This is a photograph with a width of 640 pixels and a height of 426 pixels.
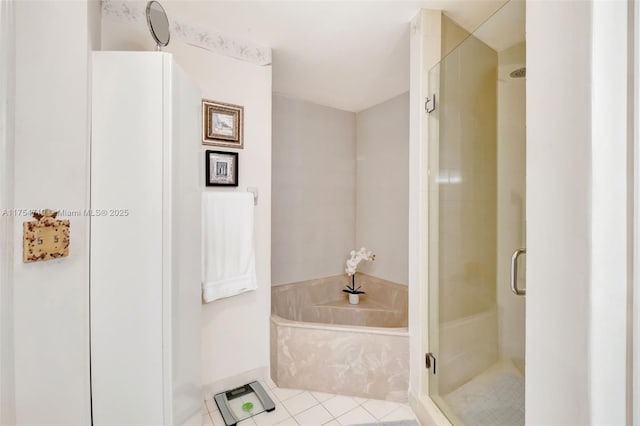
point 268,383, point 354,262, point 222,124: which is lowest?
point 268,383

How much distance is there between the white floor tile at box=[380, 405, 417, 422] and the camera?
1.48 meters

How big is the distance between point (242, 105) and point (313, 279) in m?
1.72

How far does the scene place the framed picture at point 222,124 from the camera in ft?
5.32

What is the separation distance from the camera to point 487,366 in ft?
4.54

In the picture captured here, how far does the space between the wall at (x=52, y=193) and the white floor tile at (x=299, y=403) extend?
3.07ft

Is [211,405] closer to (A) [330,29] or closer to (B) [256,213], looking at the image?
(B) [256,213]

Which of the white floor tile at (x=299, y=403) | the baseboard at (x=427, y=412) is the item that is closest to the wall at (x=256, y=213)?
the white floor tile at (x=299, y=403)

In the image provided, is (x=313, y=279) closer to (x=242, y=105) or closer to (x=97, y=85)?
(x=242, y=105)

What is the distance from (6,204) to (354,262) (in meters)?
2.37

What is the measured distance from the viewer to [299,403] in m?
1.59

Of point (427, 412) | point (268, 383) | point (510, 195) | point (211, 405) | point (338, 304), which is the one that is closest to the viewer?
point (510, 195)

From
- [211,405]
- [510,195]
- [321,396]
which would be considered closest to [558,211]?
[510,195]

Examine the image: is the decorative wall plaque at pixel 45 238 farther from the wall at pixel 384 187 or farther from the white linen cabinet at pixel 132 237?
the wall at pixel 384 187

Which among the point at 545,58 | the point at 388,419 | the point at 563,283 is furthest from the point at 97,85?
the point at 388,419
